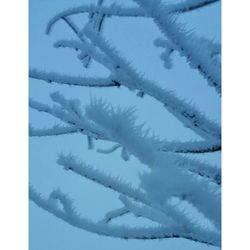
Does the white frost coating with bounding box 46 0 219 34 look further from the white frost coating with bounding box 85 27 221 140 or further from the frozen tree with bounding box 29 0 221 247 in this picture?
the white frost coating with bounding box 85 27 221 140

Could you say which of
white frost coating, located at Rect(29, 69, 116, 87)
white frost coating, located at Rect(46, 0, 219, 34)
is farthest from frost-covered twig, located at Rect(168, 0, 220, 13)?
white frost coating, located at Rect(29, 69, 116, 87)

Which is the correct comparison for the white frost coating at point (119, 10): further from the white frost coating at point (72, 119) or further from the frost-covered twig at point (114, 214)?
the frost-covered twig at point (114, 214)

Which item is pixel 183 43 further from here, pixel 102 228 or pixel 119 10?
pixel 102 228

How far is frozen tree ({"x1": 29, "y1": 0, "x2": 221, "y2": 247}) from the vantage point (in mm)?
899

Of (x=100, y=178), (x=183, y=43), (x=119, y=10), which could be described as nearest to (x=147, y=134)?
(x=100, y=178)

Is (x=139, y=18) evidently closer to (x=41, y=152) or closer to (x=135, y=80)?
(x=135, y=80)

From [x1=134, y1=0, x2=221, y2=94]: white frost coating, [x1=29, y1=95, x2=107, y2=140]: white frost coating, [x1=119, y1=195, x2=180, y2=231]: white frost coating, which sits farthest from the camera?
[x1=29, y1=95, x2=107, y2=140]: white frost coating

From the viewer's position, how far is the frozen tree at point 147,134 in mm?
899

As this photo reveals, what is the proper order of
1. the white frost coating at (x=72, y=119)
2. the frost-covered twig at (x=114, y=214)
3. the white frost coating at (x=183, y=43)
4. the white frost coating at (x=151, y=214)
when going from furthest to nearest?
the frost-covered twig at (x=114, y=214), the white frost coating at (x=72, y=119), the white frost coating at (x=151, y=214), the white frost coating at (x=183, y=43)

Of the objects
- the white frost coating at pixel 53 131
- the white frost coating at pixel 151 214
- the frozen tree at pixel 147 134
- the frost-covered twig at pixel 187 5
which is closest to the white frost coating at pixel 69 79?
the frozen tree at pixel 147 134

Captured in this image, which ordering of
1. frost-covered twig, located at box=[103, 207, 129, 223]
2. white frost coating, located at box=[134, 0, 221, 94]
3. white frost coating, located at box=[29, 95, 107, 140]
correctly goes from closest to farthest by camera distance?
1. white frost coating, located at box=[134, 0, 221, 94]
2. white frost coating, located at box=[29, 95, 107, 140]
3. frost-covered twig, located at box=[103, 207, 129, 223]

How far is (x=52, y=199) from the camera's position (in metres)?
1.41

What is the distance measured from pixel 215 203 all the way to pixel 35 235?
0.77m
